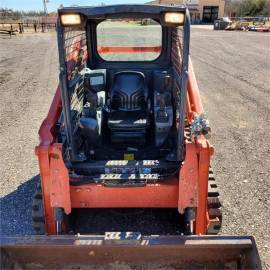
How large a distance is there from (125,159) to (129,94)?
91 cm

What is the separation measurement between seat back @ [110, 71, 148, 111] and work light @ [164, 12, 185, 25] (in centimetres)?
155

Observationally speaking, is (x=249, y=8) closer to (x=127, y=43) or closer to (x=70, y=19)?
(x=127, y=43)

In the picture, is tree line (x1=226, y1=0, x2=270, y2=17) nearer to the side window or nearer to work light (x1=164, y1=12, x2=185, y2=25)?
the side window

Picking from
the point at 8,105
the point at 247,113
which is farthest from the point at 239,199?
the point at 8,105

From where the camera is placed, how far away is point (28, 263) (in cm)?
322

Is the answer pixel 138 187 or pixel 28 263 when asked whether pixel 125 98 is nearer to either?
pixel 138 187

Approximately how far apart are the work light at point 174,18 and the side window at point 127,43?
1829mm

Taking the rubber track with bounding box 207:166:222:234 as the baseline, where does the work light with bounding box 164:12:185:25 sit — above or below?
above

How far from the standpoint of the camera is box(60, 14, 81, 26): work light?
3.38 meters

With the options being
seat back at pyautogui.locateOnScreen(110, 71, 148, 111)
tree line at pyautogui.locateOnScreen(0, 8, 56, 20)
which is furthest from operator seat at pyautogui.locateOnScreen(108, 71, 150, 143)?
tree line at pyautogui.locateOnScreen(0, 8, 56, 20)

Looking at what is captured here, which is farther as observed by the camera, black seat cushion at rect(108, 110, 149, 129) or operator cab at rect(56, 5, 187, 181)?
black seat cushion at rect(108, 110, 149, 129)

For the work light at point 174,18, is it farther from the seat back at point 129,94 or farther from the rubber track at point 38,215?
the rubber track at point 38,215

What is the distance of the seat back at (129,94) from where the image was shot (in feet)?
15.9

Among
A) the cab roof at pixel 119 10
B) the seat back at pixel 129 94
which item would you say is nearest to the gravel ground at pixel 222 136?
the seat back at pixel 129 94
